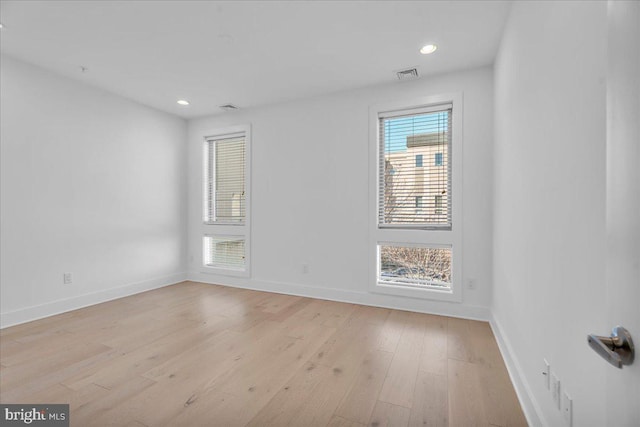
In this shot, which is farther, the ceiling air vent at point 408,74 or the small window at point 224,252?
the small window at point 224,252

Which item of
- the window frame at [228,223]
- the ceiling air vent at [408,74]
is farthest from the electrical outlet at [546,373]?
the window frame at [228,223]

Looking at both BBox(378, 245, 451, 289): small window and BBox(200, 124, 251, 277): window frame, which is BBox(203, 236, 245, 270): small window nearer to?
BBox(200, 124, 251, 277): window frame

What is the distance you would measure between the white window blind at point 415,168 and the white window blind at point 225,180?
2.19 metres

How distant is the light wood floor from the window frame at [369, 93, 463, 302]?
29 centimetres

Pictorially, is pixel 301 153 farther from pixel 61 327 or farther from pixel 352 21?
pixel 61 327

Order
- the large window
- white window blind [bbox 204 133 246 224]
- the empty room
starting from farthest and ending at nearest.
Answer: white window blind [bbox 204 133 246 224] < the large window < the empty room

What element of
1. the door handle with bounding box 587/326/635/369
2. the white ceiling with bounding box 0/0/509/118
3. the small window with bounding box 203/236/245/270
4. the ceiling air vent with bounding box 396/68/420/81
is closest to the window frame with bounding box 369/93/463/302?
the ceiling air vent with bounding box 396/68/420/81

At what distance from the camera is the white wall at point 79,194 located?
115 inches

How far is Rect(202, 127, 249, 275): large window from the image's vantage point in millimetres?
4430

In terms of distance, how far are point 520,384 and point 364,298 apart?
6.17ft

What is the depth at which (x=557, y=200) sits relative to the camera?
1.24 meters

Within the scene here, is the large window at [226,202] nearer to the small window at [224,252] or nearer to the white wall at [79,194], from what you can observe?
the small window at [224,252]

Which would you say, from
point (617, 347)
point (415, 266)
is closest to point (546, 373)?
point (617, 347)

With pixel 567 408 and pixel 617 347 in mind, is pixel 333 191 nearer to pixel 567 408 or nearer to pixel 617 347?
pixel 567 408
